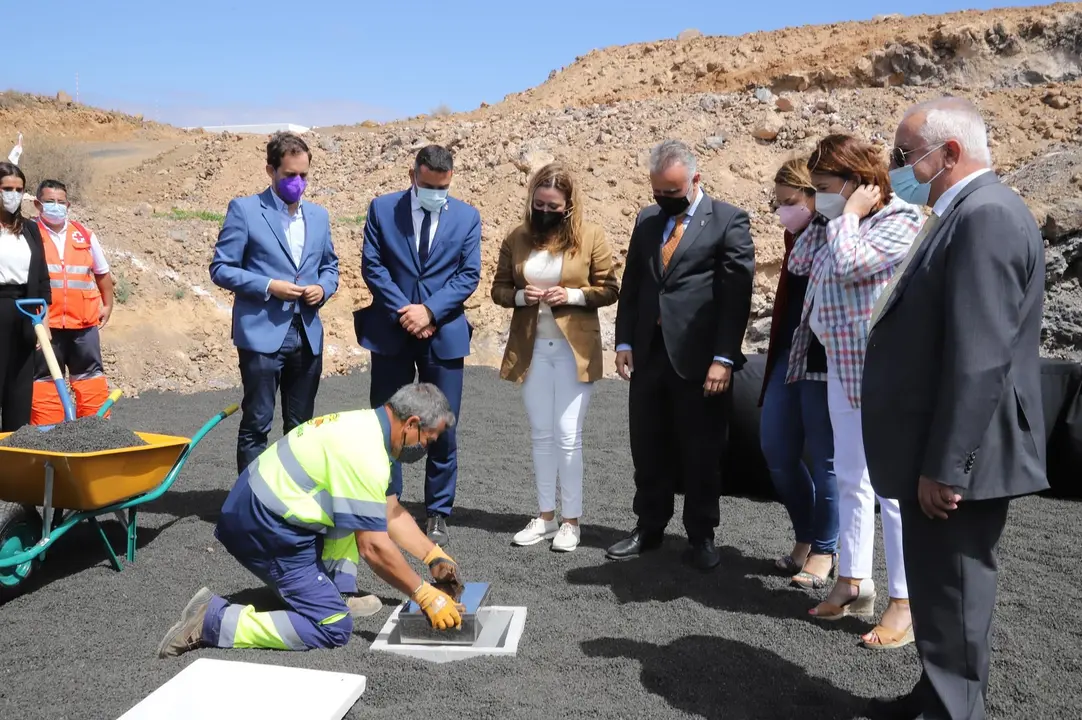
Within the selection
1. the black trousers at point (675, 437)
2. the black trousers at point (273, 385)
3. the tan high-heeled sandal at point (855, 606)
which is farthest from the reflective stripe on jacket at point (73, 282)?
the tan high-heeled sandal at point (855, 606)

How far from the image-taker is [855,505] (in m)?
3.70

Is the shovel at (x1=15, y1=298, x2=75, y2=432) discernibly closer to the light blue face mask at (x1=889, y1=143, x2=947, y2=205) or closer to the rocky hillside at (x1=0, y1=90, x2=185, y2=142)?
the light blue face mask at (x1=889, y1=143, x2=947, y2=205)

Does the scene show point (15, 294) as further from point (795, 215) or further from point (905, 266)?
point (905, 266)

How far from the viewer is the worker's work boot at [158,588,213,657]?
11.6 ft

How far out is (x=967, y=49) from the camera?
70.0 feet

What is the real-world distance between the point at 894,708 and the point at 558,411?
91.8 inches

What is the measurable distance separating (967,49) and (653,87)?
8.42 meters

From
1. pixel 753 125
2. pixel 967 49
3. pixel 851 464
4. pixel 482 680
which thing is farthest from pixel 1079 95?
pixel 482 680

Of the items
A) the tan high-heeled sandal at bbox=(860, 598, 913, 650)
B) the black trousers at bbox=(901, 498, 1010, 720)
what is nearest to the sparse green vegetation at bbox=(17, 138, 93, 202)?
the tan high-heeled sandal at bbox=(860, 598, 913, 650)

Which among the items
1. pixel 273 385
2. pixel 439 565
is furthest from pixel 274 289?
pixel 439 565

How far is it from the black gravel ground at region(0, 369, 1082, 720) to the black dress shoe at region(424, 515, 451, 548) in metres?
0.09

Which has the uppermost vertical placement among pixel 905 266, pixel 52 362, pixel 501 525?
pixel 905 266

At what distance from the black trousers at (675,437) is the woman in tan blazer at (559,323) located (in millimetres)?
346

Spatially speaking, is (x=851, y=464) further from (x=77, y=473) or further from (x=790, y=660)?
(x=77, y=473)
